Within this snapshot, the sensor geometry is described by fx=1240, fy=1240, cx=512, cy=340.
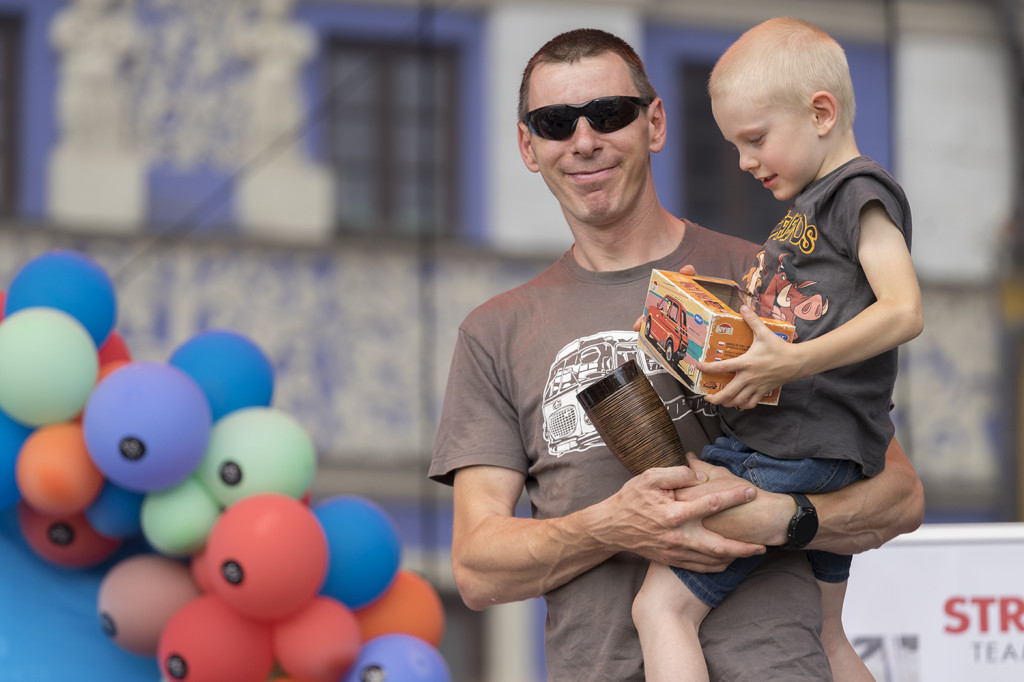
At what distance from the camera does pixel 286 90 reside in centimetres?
584

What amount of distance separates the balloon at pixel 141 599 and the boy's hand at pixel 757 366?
7.54 ft

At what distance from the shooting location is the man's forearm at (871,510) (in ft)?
5.94

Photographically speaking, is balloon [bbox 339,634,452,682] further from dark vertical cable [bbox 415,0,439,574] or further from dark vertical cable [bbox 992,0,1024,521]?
dark vertical cable [bbox 992,0,1024,521]

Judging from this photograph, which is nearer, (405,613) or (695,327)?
(695,327)

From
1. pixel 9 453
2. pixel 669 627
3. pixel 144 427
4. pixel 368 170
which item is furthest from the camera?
pixel 368 170

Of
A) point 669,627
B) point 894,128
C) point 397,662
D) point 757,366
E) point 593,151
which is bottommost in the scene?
point 397,662

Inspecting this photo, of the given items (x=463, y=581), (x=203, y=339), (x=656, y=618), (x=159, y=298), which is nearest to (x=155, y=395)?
(x=203, y=339)

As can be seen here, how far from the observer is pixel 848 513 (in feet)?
5.96

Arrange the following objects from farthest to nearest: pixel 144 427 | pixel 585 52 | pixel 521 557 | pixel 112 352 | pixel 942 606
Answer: pixel 112 352 → pixel 144 427 → pixel 942 606 → pixel 585 52 → pixel 521 557

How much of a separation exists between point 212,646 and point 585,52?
2.03 m

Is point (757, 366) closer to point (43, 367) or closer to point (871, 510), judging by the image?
point (871, 510)

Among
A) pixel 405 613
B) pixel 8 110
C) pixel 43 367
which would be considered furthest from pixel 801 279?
pixel 8 110

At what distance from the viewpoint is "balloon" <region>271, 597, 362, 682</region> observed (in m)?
3.46

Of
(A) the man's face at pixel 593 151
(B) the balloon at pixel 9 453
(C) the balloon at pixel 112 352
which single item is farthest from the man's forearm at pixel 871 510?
(C) the balloon at pixel 112 352
